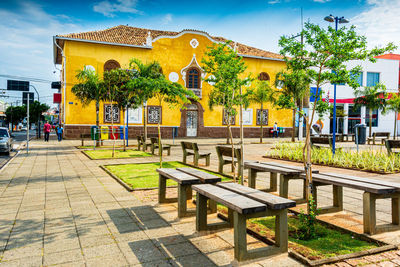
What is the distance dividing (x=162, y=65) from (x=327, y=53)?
27018 millimetres

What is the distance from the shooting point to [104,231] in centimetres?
435

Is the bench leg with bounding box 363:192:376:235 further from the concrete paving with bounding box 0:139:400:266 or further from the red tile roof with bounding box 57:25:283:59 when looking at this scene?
the red tile roof with bounding box 57:25:283:59

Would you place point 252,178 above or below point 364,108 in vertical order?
below

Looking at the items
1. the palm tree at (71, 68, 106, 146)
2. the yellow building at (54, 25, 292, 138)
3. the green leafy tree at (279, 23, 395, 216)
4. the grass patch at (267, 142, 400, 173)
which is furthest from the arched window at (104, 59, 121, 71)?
the green leafy tree at (279, 23, 395, 216)

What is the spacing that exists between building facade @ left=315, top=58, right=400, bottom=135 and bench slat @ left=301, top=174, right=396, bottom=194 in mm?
35092

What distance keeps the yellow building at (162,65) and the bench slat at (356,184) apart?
21.8m

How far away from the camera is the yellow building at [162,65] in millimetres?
26953

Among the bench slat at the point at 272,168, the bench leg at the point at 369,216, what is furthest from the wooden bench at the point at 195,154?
the bench leg at the point at 369,216

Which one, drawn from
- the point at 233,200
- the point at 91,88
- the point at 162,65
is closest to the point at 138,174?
the point at 233,200

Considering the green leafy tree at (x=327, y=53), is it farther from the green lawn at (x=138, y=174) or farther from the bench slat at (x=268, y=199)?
the green lawn at (x=138, y=174)

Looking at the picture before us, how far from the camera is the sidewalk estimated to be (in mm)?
3480

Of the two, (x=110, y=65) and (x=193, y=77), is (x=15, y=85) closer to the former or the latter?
(x=110, y=65)

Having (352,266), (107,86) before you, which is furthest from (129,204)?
(107,86)

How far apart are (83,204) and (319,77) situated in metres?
4.50
